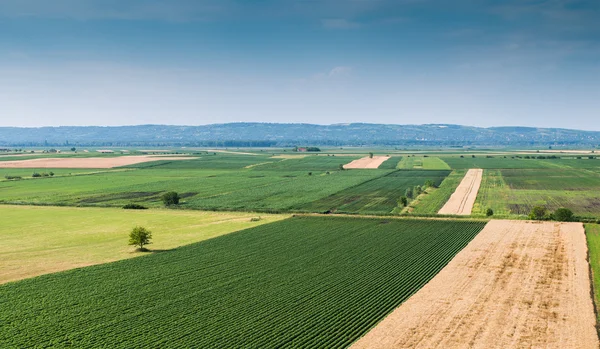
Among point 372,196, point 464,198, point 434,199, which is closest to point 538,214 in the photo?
point 464,198

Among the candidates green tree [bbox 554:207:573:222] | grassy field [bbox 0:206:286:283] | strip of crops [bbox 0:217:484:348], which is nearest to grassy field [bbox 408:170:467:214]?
green tree [bbox 554:207:573:222]

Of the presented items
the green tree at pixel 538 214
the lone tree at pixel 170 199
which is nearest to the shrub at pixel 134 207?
the lone tree at pixel 170 199

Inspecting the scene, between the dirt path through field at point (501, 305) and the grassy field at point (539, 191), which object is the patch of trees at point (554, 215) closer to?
the grassy field at point (539, 191)

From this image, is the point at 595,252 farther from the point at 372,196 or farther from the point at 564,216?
the point at 372,196

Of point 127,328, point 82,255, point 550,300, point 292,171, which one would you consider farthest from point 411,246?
point 292,171

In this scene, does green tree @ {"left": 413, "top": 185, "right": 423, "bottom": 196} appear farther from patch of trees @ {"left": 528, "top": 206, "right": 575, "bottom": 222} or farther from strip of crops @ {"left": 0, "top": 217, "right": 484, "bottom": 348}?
strip of crops @ {"left": 0, "top": 217, "right": 484, "bottom": 348}

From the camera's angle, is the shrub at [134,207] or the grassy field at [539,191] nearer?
the grassy field at [539,191]
